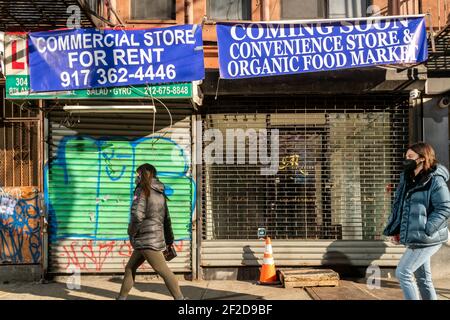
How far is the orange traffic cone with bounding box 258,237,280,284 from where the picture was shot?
7.95 metres

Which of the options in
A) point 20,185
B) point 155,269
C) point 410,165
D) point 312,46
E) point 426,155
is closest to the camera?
point 426,155

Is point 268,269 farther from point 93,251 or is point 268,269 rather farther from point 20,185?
point 20,185

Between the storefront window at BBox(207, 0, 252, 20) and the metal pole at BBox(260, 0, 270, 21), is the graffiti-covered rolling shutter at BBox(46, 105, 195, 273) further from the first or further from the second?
the metal pole at BBox(260, 0, 270, 21)

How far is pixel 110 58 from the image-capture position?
23.5 ft

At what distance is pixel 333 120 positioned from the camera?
8.59 meters

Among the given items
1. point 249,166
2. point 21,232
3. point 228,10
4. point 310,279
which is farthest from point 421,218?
point 21,232

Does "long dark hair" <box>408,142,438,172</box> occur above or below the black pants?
above

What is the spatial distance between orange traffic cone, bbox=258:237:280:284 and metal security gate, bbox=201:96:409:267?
0.57 m

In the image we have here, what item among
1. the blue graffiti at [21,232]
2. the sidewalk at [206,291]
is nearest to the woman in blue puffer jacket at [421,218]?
the sidewalk at [206,291]

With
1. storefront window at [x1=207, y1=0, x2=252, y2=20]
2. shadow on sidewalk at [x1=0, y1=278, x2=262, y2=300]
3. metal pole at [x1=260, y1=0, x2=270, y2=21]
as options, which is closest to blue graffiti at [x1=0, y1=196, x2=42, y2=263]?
shadow on sidewalk at [x1=0, y1=278, x2=262, y2=300]

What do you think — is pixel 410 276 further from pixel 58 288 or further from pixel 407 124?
pixel 58 288

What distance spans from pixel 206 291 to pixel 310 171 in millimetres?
2689

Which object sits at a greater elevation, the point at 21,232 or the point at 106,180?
the point at 106,180

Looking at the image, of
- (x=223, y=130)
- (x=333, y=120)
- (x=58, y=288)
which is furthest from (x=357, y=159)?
(x=58, y=288)
